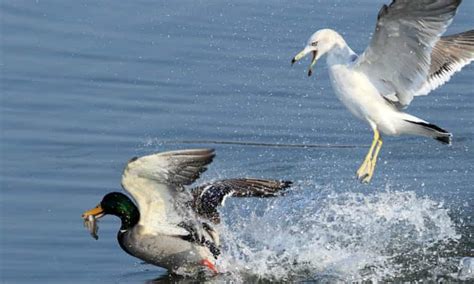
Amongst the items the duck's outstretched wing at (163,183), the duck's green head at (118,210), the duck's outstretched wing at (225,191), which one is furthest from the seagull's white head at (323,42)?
the duck's green head at (118,210)

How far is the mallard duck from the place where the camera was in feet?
28.6

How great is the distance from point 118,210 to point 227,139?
7.47 feet

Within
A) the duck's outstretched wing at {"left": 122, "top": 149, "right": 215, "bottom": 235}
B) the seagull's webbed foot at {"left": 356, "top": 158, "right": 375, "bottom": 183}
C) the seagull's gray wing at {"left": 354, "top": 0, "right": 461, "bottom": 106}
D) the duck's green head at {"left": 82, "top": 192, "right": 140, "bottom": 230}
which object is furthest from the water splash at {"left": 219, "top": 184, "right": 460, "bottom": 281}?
the seagull's gray wing at {"left": 354, "top": 0, "right": 461, "bottom": 106}

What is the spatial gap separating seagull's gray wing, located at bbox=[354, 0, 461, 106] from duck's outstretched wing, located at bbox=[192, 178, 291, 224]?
996 mm

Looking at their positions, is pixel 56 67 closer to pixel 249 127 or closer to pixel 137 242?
pixel 249 127

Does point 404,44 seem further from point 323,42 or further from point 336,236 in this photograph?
point 336,236

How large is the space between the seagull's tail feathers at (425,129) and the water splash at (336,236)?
21.8 inches

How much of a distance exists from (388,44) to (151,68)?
391 cm

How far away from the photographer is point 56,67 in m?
12.2

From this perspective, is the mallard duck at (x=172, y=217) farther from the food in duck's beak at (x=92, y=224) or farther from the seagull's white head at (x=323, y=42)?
the seagull's white head at (x=323, y=42)

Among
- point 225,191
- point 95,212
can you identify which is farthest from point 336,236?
point 95,212

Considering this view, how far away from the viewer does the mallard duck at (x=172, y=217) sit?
8.71 meters

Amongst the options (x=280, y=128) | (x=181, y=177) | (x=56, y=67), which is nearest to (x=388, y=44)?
(x=181, y=177)

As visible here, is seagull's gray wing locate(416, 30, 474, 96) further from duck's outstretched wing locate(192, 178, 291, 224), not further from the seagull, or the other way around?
duck's outstretched wing locate(192, 178, 291, 224)
